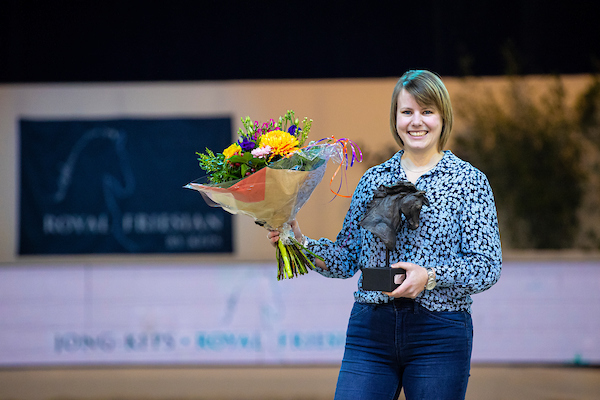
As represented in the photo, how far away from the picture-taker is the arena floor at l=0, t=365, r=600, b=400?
144 inches

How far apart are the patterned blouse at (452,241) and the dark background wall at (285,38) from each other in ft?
11.5

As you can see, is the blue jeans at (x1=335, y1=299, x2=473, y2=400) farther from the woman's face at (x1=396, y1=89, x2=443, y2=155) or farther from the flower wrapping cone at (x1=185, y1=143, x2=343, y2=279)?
the woman's face at (x1=396, y1=89, x2=443, y2=155)

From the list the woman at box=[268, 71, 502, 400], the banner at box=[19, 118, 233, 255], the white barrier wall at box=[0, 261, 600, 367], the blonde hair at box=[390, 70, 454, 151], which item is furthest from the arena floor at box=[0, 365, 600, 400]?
the blonde hair at box=[390, 70, 454, 151]

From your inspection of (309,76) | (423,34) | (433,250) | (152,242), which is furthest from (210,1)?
(433,250)

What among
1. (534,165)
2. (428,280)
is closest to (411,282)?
(428,280)

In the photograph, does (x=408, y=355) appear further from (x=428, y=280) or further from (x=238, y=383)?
(x=238, y=383)

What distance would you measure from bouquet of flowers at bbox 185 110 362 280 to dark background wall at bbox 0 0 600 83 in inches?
131

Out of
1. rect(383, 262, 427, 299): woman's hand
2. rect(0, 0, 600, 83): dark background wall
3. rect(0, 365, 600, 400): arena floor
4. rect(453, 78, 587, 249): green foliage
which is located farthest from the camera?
rect(453, 78, 587, 249): green foliage

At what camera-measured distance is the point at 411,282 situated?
1.33 metres

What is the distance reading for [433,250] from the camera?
4.69 feet

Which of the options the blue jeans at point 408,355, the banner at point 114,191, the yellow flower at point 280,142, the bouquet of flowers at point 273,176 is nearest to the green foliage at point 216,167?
the bouquet of flowers at point 273,176

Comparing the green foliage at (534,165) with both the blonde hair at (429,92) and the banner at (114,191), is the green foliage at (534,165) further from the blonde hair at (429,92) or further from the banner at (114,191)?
the blonde hair at (429,92)

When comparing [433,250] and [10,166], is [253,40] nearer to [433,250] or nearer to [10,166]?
[10,166]

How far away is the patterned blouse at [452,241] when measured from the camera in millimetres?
1392
